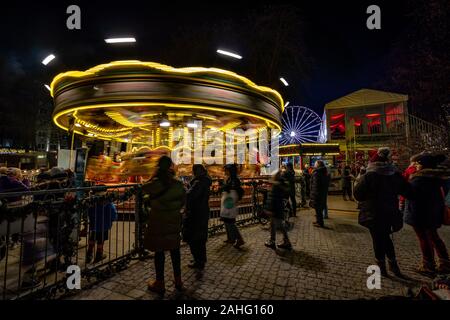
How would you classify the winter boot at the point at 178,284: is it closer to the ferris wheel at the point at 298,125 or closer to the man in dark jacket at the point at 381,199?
the man in dark jacket at the point at 381,199

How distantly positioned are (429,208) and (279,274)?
2.60 metres

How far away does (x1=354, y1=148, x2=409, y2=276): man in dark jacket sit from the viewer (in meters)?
3.23

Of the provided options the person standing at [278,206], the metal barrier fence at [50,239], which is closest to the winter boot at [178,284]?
the metal barrier fence at [50,239]

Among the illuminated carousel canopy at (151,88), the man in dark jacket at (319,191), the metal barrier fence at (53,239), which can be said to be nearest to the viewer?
the metal barrier fence at (53,239)

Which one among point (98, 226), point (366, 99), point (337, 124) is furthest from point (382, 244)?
point (366, 99)

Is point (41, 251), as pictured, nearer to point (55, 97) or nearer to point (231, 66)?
point (55, 97)

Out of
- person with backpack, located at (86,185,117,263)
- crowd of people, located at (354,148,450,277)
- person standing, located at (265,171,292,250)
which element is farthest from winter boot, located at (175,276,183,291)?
crowd of people, located at (354,148,450,277)

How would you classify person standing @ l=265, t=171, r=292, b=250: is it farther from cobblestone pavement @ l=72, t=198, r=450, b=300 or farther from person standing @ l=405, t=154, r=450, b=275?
person standing @ l=405, t=154, r=450, b=275

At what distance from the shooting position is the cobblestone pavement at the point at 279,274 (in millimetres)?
2873

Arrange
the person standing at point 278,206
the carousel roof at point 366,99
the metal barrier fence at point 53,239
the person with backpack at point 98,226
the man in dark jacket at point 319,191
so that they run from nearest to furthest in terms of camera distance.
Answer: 1. the metal barrier fence at point 53,239
2. the person with backpack at point 98,226
3. the person standing at point 278,206
4. the man in dark jacket at point 319,191
5. the carousel roof at point 366,99

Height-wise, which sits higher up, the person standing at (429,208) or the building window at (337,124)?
the building window at (337,124)

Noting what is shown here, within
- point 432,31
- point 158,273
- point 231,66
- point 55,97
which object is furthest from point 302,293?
point 231,66

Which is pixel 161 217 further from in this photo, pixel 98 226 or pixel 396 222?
pixel 396 222

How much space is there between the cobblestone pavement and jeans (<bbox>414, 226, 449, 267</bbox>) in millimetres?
296
